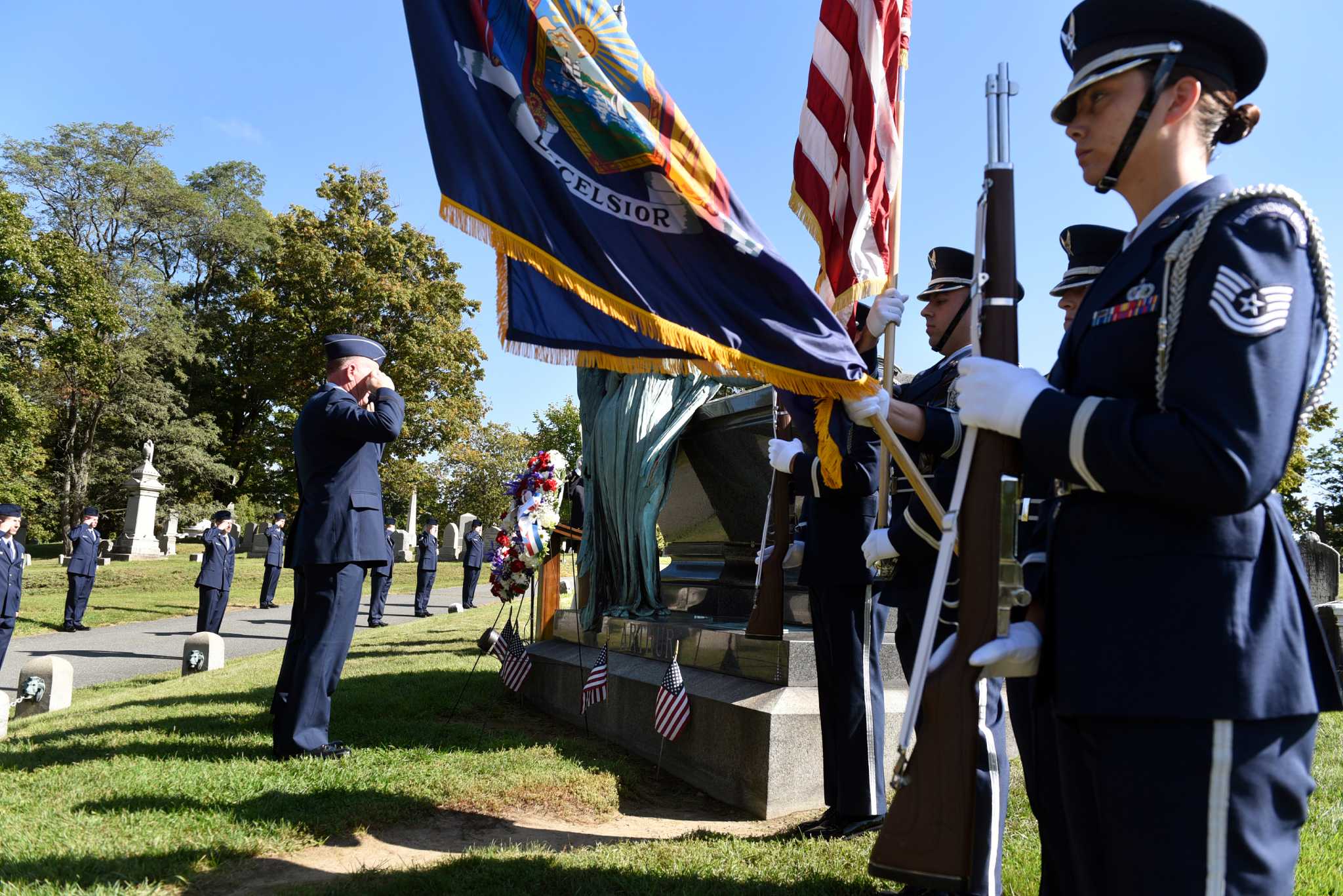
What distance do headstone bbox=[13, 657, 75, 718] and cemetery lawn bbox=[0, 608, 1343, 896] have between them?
1.26 m

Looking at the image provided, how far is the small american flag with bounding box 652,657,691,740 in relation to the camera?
527 cm

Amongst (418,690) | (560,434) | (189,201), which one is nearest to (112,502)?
(189,201)

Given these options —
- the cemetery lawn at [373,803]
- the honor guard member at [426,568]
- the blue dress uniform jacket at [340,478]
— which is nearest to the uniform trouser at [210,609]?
the honor guard member at [426,568]

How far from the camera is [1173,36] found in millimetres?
1876

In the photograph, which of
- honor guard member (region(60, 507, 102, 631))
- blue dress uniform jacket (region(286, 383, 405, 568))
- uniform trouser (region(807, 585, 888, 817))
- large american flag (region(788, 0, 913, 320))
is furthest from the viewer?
honor guard member (region(60, 507, 102, 631))

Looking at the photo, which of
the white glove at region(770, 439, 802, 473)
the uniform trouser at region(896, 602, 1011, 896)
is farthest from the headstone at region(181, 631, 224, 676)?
the uniform trouser at region(896, 602, 1011, 896)

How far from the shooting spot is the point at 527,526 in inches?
339

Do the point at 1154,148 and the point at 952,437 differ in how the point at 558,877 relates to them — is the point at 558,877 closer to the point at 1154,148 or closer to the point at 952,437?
the point at 952,437

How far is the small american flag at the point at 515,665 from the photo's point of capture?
751 cm

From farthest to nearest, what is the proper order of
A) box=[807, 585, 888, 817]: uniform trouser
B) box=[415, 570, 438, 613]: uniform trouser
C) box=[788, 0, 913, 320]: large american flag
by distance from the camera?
box=[415, 570, 438, 613]: uniform trouser, box=[807, 585, 888, 817]: uniform trouser, box=[788, 0, 913, 320]: large american flag

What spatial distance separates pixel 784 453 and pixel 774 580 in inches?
27.7

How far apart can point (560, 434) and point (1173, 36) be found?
58967 millimetres

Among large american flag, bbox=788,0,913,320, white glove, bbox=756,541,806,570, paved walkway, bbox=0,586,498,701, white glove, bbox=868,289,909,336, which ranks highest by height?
large american flag, bbox=788,0,913,320

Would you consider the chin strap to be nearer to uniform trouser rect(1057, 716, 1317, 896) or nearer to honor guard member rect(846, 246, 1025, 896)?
honor guard member rect(846, 246, 1025, 896)
